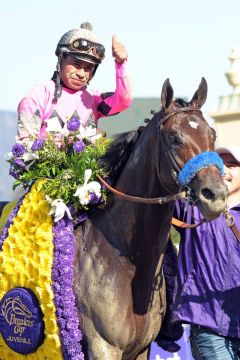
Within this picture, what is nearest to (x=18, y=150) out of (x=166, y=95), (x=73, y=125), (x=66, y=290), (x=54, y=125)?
(x=54, y=125)

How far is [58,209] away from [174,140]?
37.5 inches

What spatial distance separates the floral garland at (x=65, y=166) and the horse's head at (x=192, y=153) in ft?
1.94

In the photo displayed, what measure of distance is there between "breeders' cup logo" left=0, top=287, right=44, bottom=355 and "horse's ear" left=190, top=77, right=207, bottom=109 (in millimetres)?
1653

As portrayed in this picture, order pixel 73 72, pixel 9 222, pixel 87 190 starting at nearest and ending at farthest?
pixel 87 190
pixel 9 222
pixel 73 72

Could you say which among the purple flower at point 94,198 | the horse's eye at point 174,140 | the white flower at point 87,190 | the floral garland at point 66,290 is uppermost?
the horse's eye at point 174,140

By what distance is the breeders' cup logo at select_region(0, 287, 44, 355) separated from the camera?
5.26 meters

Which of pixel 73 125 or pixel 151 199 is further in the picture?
pixel 73 125

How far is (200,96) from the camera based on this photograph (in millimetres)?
4934

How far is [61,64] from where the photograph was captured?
5859 millimetres

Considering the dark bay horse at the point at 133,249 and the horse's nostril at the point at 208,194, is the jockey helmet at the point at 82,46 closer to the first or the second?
the dark bay horse at the point at 133,249

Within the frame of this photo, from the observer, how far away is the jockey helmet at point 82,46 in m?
5.72

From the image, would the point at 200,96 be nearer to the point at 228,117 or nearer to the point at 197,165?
the point at 197,165

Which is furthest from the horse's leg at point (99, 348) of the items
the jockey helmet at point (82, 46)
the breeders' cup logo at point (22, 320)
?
the jockey helmet at point (82, 46)

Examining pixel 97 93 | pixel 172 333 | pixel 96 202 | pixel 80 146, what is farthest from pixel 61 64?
pixel 172 333
